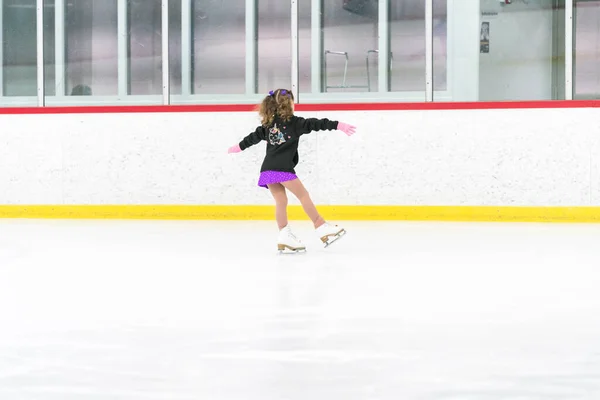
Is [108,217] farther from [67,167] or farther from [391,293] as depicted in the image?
[391,293]

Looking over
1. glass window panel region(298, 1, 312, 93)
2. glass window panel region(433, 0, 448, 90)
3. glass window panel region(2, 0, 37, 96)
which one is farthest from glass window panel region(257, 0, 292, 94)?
glass window panel region(2, 0, 37, 96)

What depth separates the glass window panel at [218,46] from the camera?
9.13m

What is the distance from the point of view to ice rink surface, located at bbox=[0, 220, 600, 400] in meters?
2.41

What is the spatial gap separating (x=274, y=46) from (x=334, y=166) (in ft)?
4.93

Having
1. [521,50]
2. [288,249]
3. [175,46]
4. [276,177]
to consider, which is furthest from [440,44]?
[288,249]

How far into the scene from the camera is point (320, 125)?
5758 millimetres

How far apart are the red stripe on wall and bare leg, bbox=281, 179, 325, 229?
6.64 ft

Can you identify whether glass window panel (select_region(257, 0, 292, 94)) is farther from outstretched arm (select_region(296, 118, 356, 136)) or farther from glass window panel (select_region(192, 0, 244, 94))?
outstretched arm (select_region(296, 118, 356, 136))

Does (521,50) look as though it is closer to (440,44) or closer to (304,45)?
(440,44)

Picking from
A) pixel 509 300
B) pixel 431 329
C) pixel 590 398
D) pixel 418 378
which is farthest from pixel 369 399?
pixel 509 300

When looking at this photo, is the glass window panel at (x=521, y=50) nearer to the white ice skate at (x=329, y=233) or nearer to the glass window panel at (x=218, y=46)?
the glass window panel at (x=218, y=46)

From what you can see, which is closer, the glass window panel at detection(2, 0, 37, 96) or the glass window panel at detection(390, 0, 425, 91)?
the glass window panel at detection(390, 0, 425, 91)

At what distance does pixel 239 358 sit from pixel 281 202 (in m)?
3.26

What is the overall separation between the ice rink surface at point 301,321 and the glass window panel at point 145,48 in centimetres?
322
